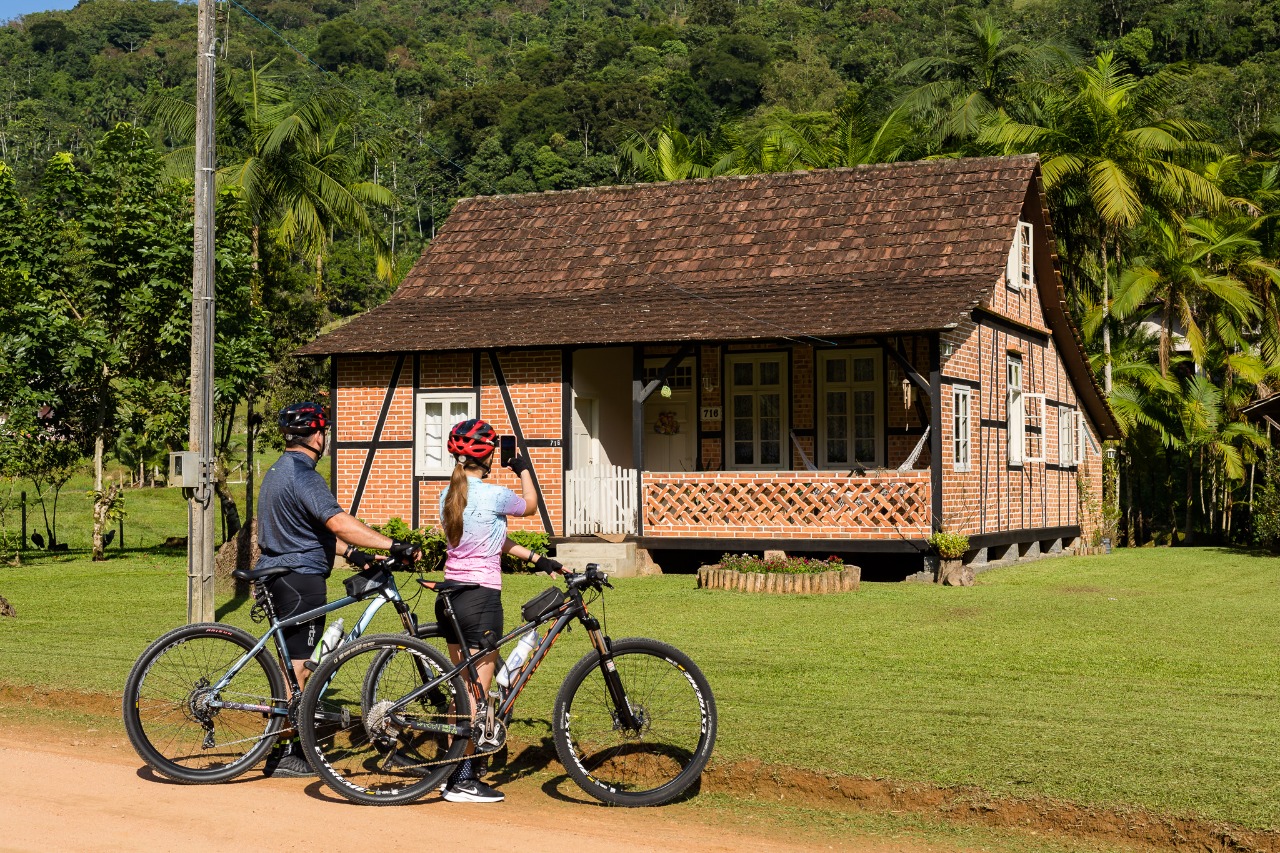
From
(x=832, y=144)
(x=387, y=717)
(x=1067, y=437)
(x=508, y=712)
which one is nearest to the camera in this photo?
(x=387, y=717)

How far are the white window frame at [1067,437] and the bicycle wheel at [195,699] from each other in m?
20.8

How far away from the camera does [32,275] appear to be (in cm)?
2459

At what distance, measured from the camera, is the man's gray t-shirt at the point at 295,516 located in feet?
24.5

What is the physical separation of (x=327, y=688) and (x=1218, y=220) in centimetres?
3028

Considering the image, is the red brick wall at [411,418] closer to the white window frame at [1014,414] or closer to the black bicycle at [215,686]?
the white window frame at [1014,414]

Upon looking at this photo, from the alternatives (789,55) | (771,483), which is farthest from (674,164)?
(789,55)

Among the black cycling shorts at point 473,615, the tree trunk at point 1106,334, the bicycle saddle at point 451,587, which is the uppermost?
the tree trunk at point 1106,334

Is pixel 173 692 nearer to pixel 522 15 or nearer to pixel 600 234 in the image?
pixel 600 234

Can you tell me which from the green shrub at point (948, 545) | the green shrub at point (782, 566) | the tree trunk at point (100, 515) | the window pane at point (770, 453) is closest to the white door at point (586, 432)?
the window pane at point (770, 453)

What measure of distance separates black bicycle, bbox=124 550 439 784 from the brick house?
42.5 ft

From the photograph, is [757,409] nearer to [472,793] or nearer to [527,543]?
[527,543]

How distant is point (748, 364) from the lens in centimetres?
2330

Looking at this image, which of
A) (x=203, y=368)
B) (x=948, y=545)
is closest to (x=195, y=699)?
(x=203, y=368)

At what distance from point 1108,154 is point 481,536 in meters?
26.3
